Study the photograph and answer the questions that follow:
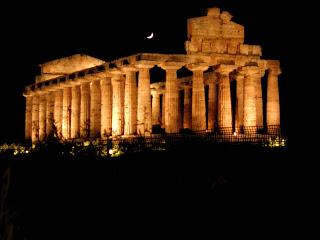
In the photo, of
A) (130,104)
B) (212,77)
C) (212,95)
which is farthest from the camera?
(212,77)

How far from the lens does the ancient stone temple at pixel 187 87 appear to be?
177ft

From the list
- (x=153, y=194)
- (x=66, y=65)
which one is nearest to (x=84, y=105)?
Answer: (x=66, y=65)

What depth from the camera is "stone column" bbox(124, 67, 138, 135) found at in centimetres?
5584

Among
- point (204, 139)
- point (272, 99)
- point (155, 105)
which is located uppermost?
point (155, 105)

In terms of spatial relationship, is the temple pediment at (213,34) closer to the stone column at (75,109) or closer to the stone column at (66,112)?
the stone column at (75,109)

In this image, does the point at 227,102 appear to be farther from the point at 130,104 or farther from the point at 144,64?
the point at 130,104

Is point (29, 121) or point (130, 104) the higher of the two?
point (130, 104)

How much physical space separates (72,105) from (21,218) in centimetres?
3516

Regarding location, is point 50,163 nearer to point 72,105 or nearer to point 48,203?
point 48,203

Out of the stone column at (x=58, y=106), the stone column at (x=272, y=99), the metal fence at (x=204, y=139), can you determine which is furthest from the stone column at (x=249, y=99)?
the stone column at (x=58, y=106)

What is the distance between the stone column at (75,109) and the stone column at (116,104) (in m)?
8.40

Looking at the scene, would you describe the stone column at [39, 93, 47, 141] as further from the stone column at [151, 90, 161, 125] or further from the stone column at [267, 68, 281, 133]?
the stone column at [267, 68, 281, 133]

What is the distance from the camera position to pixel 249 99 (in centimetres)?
5653

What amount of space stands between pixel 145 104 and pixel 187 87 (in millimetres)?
16129
